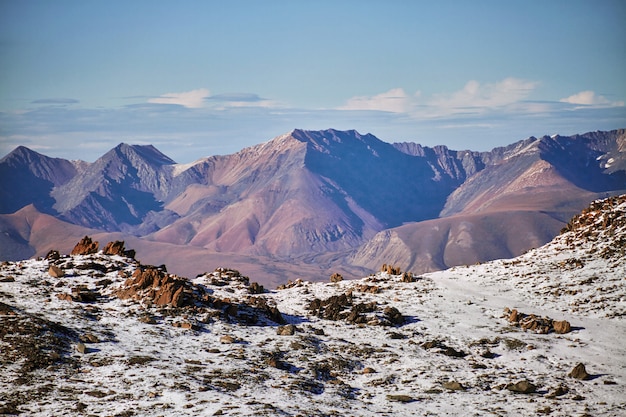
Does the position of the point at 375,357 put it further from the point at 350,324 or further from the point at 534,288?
the point at 534,288

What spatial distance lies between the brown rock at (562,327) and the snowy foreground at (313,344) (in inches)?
22.2

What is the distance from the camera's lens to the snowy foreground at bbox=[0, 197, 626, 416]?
121 ft

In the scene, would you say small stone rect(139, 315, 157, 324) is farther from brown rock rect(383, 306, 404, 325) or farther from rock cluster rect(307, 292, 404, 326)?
brown rock rect(383, 306, 404, 325)

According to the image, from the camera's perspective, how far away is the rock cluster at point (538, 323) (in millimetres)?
53094

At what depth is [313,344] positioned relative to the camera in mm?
47719

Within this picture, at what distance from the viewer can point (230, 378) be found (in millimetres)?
39500

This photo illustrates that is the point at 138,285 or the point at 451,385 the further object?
the point at 138,285

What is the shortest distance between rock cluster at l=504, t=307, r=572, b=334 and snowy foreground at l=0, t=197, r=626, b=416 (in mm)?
300

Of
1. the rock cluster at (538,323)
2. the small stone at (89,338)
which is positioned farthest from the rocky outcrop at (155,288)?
the rock cluster at (538,323)

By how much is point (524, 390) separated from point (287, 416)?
1378 cm

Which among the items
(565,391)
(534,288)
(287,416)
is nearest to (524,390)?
(565,391)

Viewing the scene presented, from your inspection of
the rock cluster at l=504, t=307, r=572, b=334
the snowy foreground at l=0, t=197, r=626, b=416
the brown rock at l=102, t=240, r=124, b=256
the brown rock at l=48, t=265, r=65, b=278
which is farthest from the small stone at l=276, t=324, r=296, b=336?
the brown rock at l=102, t=240, r=124, b=256

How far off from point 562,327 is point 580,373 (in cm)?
1056

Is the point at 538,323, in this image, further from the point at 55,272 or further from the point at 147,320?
the point at 55,272
